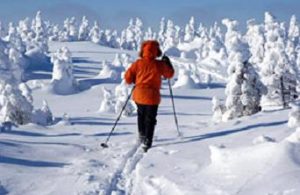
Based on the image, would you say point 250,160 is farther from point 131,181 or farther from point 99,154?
point 99,154

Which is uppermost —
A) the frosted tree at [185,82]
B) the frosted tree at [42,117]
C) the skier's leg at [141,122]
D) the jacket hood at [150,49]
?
the jacket hood at [150,49]

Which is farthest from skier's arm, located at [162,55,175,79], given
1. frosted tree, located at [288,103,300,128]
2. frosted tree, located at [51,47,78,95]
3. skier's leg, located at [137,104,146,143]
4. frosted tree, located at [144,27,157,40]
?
frosted tree, located at [144,27,157,40]

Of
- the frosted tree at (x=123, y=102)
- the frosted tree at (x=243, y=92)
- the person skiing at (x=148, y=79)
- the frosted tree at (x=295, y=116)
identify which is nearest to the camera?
the frosted tree at (x=295, y=116)

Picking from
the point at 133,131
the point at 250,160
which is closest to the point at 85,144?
the point at 133,131

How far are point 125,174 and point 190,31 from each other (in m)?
117

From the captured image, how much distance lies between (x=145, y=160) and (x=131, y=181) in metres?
1.38

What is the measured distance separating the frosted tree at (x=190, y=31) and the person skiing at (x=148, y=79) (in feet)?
363

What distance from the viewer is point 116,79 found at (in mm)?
71000

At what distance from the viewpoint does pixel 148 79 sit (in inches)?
429

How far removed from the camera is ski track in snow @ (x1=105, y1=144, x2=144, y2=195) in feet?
24.1

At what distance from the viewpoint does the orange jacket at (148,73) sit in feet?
35.6

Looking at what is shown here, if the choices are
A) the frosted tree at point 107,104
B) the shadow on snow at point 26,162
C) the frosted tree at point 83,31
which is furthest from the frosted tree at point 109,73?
the frosted tree at point 83,31

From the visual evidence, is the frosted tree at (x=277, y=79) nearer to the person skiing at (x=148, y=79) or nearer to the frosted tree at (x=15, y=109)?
the frosted tree at (x=15, y=109)

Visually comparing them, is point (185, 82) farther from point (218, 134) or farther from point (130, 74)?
point (130, 74)
